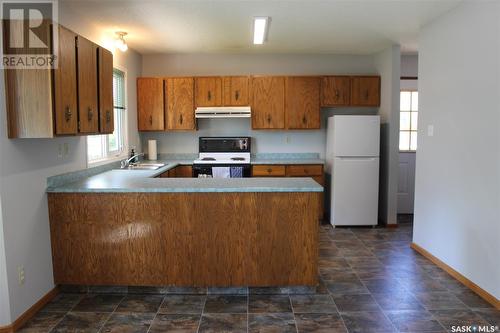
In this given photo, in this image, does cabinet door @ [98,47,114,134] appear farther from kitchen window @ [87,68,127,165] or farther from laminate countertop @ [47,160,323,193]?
kitchen window @ [87,68,127,165]

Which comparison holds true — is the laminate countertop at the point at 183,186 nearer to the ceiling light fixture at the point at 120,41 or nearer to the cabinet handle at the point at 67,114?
the cabinet handle at the point at 67,114

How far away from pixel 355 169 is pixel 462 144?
1933 millimetres

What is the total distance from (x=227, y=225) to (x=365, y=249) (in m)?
2.09

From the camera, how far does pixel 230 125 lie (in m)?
5.91

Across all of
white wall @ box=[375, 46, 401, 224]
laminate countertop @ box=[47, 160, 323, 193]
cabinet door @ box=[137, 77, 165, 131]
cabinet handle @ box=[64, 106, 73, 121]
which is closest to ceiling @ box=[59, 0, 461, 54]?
white wall @ box=[375, 46, 401, 224]

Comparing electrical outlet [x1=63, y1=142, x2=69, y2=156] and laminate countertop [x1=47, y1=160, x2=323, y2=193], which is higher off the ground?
electrical outlet [x1=63, y1=142, x2=69, y2=156]

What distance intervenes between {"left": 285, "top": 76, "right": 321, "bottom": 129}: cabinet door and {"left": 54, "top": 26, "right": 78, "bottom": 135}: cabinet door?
331 cm

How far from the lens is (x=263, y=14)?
3766mm

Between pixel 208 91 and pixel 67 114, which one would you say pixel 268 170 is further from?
pixel 67 114

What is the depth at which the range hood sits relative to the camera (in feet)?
17.8

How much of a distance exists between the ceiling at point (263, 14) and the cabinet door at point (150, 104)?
497 mm

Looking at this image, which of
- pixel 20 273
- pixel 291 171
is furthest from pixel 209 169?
pixel 20 273

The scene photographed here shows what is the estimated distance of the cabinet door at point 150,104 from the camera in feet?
18.1

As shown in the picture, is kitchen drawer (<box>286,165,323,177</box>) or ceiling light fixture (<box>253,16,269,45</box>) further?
kitchen drawer (<box>286,165,323,177</box>)
